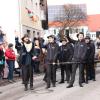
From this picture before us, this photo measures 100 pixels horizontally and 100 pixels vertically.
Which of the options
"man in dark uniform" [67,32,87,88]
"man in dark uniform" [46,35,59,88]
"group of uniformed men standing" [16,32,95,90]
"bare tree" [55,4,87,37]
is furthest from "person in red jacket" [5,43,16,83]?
"bare tree" [55,4,87,37]

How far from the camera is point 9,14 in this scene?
2995 centimetres

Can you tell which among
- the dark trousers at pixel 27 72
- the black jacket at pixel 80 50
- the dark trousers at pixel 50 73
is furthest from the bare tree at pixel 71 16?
the dark trousers at pixel 27 72

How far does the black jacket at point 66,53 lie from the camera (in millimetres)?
16844

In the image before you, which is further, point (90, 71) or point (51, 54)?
point (90, 71)

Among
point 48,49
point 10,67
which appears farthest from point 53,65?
point 10,67

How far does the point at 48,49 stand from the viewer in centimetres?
1554

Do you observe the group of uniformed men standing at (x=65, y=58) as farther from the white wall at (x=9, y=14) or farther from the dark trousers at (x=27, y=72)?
the white wall at (x=9, y=14)

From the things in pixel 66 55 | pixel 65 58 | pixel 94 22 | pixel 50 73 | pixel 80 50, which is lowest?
pixel 50 73

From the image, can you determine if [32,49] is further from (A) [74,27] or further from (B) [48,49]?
(A) [74,27]

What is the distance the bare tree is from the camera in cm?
7794

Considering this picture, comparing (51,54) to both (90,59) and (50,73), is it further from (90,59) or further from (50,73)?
(90,59)

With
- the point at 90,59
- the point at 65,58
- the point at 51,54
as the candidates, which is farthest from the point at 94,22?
the point at 51,54

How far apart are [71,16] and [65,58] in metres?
62.1

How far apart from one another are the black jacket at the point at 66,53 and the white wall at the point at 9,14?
12559mm
